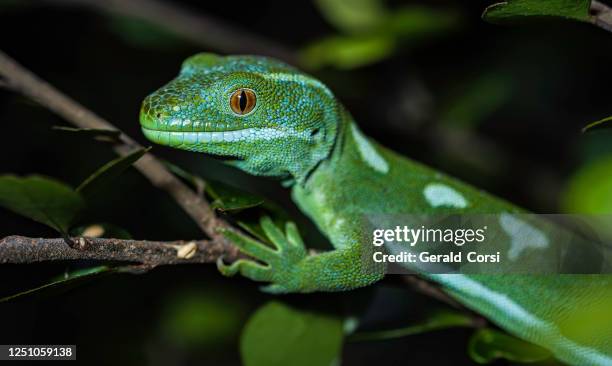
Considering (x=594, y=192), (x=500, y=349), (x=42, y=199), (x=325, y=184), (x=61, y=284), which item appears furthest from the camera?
(x=325, y=184)

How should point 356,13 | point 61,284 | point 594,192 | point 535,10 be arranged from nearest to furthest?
point 61,284
point 535,10
point 594,192
point 356,13

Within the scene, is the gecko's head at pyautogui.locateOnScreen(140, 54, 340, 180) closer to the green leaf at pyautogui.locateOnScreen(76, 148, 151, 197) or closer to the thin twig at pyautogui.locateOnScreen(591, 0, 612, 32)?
the green leaf at pyautogui.locateOnScreen(76, 148, 151, 197)

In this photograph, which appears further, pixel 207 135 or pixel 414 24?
pixel 414 24

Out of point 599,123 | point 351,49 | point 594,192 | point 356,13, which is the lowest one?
point 594,192

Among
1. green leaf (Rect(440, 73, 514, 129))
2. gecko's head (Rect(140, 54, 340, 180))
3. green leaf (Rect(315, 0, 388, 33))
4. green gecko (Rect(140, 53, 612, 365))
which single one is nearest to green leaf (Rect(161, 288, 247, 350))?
green gecko (Rect(140, 53, 612, 365))

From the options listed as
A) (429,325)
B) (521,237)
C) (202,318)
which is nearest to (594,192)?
(521,237)

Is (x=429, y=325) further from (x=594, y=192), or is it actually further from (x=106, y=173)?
(x=106, y=173)
